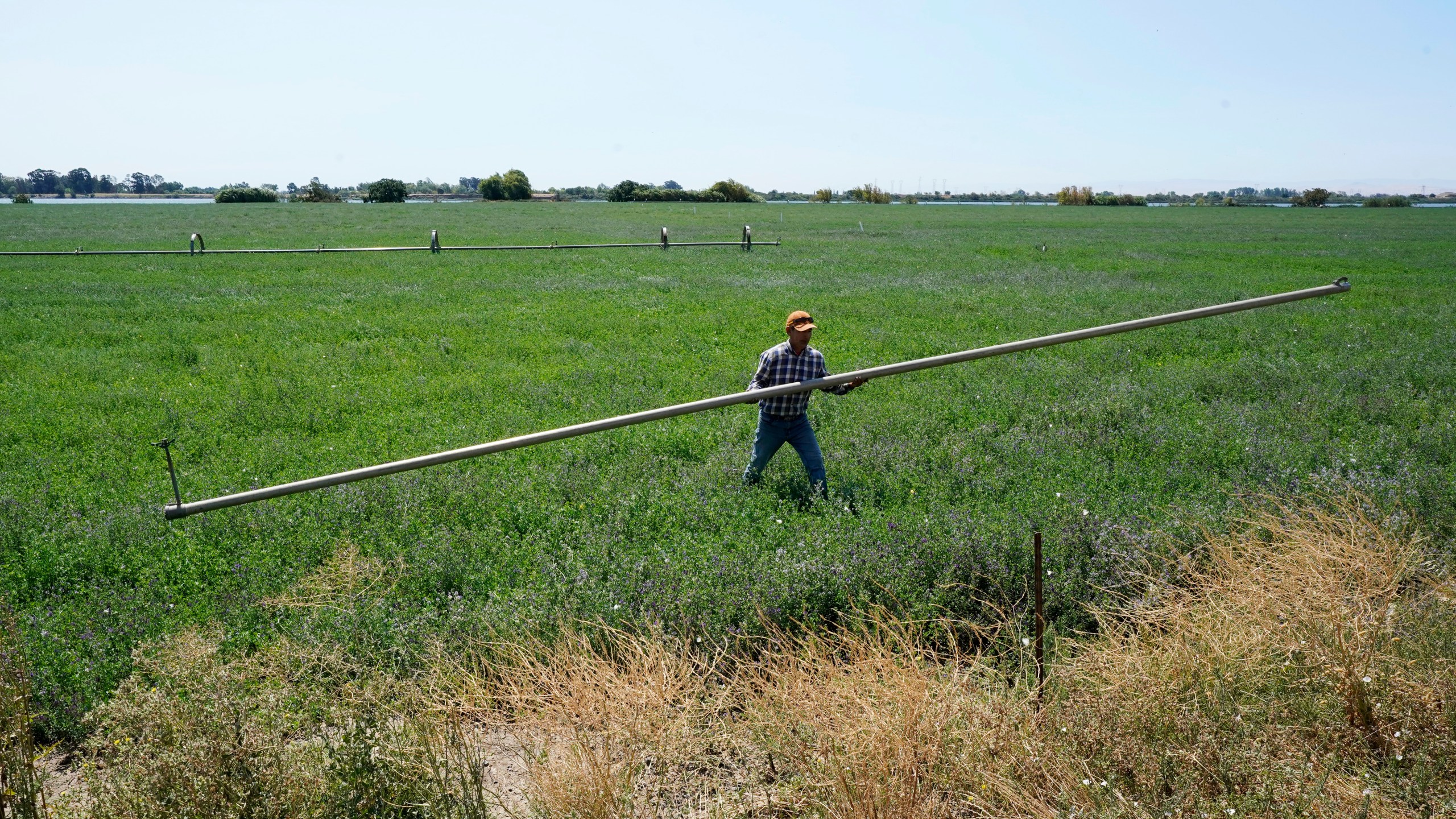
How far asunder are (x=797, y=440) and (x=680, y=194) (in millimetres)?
93016

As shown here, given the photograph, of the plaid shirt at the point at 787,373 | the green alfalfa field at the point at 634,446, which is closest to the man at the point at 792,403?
the plaid shirt at the point at 787,373

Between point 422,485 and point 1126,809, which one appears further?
point 422,485

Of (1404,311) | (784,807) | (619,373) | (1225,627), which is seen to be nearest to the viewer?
(784,807)

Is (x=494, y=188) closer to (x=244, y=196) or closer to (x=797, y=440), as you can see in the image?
(x=244, y=196)

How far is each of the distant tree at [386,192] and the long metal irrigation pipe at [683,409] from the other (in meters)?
97.5

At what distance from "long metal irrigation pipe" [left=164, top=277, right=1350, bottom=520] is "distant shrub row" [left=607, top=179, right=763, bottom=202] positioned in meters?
93.3

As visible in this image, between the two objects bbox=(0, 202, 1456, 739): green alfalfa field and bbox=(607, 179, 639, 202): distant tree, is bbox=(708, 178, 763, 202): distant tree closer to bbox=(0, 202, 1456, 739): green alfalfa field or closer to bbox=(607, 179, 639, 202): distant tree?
bbox=(607, 179, 639, 202): distant tree

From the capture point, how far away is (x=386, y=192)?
93750 mm

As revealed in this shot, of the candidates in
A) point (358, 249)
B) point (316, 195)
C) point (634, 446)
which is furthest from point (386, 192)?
point (634, 446)

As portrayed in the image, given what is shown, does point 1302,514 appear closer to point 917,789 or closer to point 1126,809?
point 1126,809

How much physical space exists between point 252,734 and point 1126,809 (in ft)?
11.7

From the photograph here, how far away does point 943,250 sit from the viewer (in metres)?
35.0

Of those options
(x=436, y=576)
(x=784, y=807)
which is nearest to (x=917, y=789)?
(x=784, y=807)

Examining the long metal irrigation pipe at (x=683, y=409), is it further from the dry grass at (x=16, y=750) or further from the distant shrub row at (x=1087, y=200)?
the distant shrub row at (x=1087, y=200)
